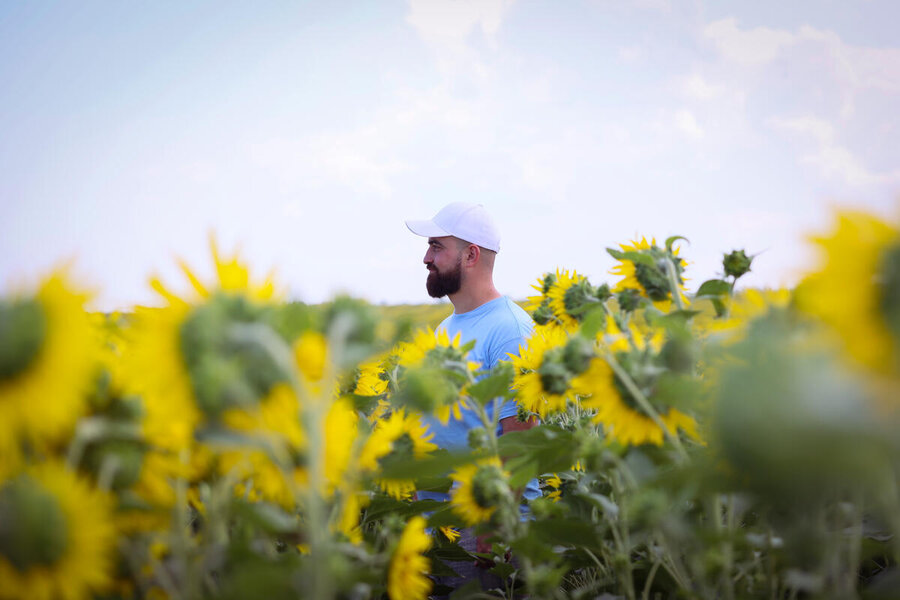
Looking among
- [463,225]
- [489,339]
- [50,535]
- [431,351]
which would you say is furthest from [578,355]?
[463,225]

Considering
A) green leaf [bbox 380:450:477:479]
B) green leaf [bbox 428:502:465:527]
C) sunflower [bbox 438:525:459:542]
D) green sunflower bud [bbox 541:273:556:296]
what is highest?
green sunflower bud [bbox 541:273:556:296]

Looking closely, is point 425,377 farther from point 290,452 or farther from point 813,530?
point 813,530

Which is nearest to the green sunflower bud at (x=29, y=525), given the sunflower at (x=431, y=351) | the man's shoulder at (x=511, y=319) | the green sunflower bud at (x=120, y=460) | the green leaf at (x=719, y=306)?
the green sunflower bud at (x=120, y=460)

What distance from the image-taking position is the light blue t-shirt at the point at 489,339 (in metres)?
3.33

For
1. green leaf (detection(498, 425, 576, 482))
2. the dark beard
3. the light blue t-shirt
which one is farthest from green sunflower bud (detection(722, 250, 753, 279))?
the dark beard

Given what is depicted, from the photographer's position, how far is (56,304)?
778 millimetres

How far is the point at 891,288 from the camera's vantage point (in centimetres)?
64

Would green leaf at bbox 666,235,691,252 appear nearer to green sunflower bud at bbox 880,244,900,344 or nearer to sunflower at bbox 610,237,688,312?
sunflower at bbox 610,237,688,312

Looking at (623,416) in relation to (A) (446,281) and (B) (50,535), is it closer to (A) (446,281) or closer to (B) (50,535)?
(B) (50,535)

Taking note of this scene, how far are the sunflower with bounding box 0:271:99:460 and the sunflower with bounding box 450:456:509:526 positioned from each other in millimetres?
832

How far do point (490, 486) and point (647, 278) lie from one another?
731 mm

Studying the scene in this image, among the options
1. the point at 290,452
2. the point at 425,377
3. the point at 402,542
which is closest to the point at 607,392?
the point at 425,377

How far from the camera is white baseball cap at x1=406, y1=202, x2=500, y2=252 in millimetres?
4551

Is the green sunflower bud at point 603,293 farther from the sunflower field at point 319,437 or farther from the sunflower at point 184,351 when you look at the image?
the sunflower at point 184,351
